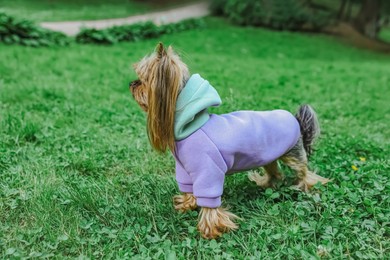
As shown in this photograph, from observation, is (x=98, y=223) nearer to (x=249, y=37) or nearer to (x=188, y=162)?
(x=188, y=162)

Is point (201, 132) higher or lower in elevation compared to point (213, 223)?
higher

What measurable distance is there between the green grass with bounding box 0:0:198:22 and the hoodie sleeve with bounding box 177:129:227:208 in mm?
14039

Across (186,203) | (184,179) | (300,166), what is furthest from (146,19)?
(184,179)

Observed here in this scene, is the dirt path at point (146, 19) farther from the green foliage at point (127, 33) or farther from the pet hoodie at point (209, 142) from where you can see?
the pet hoodie at point (209, 142)

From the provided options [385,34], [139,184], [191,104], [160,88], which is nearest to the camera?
[160,88]

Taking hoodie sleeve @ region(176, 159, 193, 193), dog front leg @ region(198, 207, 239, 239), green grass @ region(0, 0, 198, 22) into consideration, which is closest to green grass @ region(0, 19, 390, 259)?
dog front leg @ region(198, 207, 239, 239)

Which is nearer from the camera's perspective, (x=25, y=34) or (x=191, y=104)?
(x=191, y=104)

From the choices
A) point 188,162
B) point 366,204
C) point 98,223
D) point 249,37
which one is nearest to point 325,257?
point 366,204

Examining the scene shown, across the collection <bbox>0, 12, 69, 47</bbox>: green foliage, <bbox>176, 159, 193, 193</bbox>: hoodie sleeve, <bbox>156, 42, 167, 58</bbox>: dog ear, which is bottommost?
<bbox>0, 12, 69, 47</bbox>: green foliage

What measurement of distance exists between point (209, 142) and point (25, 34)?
360 inches

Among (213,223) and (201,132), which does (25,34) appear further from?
(213,223)

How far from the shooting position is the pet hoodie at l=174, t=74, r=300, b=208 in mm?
3104

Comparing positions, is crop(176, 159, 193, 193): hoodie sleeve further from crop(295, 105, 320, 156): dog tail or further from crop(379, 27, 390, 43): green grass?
crop(379, 27, 390, 43): green grass

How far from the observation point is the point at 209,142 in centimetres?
314
